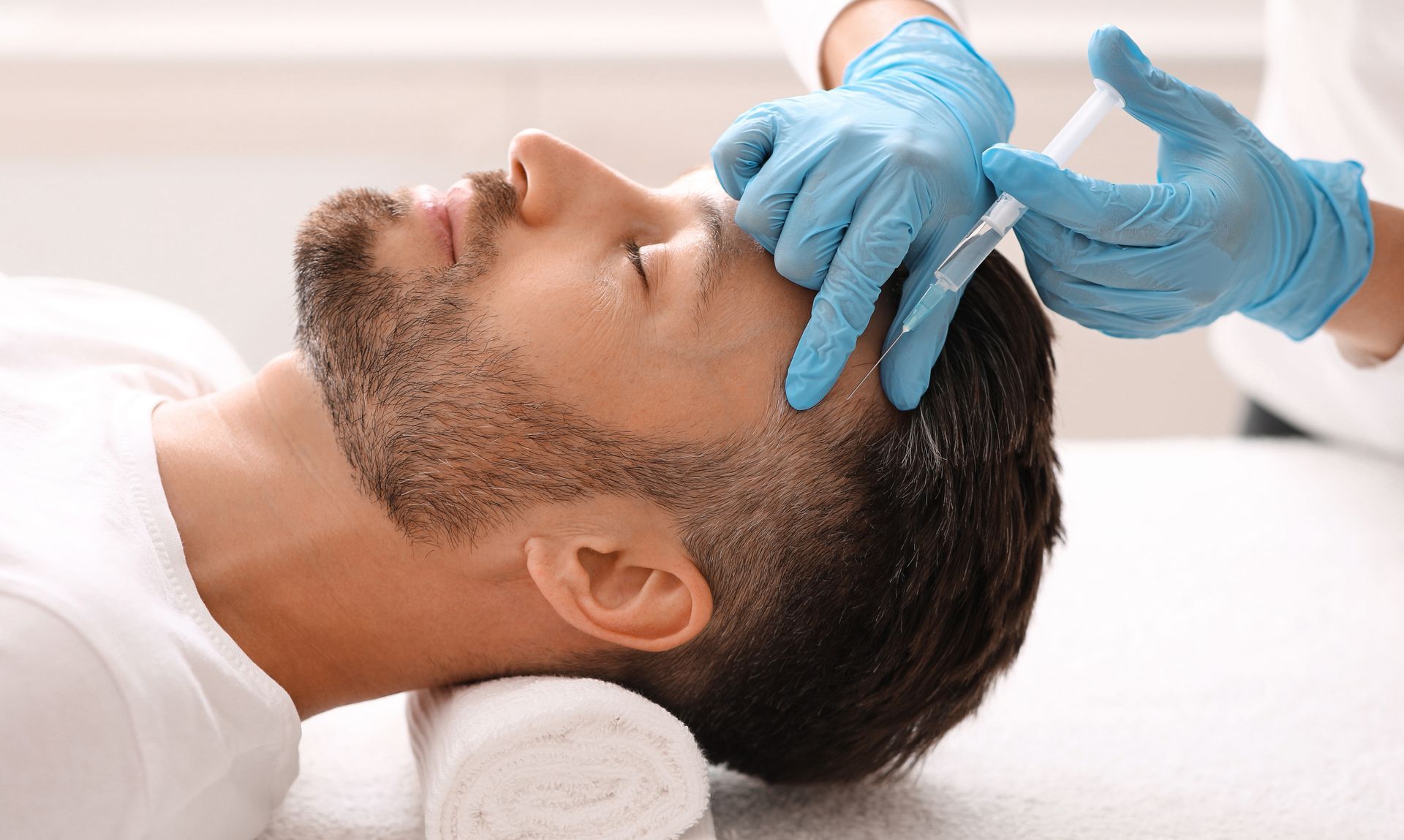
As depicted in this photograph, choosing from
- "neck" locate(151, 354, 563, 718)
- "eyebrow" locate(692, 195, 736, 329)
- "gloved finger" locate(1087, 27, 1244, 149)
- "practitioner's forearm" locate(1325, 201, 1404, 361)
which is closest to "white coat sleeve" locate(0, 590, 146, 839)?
"neck" locate(151, 354, 563, 718)

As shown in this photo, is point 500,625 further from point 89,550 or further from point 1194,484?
point 1194,484

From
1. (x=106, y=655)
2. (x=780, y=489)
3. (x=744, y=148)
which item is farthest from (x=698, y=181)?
(x=106, y=655)

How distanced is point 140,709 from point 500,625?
35 centimetres

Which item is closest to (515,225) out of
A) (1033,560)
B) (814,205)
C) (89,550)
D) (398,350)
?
(398,350)

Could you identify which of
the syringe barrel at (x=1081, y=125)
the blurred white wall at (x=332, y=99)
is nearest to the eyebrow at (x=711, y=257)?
the syringe barrel at (x=1081, y=125)

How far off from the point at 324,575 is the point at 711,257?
20.5 inches

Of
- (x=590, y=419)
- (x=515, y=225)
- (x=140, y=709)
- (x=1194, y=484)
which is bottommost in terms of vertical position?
(x=1194, y=484)

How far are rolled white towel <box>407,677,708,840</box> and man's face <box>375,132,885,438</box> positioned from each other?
0.28 metres

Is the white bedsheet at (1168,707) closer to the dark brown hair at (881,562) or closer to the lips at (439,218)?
the dark brown hair at (881,562)

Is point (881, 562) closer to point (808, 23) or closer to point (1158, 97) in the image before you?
point (1158, 97)

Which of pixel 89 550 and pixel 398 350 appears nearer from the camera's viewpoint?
pixel 89 550

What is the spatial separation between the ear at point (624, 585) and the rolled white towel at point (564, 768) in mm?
73

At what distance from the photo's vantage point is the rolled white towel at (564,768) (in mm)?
1035

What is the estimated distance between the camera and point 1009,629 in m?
1.21
